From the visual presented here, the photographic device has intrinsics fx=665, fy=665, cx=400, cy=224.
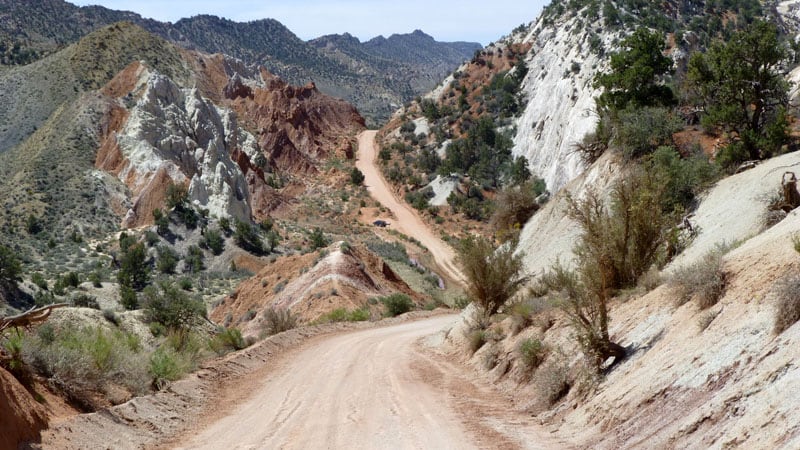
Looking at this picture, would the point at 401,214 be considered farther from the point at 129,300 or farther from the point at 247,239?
the point at 129,300

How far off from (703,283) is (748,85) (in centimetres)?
1583

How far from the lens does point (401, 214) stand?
78.6 m

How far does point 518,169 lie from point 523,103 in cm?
1826

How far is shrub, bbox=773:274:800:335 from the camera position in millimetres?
7578

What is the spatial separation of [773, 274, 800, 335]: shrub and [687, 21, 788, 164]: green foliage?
15.3 metres

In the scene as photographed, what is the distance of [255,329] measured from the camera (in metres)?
32.4

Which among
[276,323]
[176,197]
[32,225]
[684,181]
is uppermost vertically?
[32,225]

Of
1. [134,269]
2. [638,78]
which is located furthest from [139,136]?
[638,78]

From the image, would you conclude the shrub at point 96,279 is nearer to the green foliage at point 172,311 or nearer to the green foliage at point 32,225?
the green foliage at point 32,225

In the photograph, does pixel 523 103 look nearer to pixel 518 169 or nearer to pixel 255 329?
pixel 518 169

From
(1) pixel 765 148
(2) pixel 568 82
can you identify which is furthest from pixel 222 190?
(1) pixel 765 148

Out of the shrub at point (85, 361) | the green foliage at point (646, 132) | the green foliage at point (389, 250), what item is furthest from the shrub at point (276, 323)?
the green foliage at point (389, 250)

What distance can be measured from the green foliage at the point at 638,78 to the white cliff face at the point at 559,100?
2250cm

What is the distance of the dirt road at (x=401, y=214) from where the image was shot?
63.5 metres
